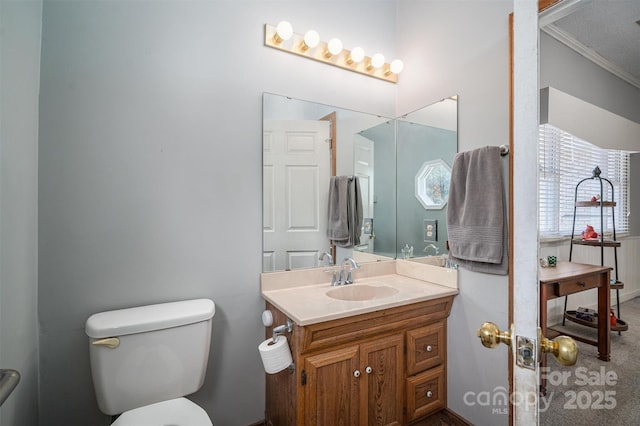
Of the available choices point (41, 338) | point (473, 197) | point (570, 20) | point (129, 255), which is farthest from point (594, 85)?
point (41, 338)

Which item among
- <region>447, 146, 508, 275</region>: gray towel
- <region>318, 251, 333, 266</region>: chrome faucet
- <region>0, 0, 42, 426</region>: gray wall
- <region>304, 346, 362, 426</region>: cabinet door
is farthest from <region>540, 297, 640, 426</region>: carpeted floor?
<region>0, 0, 42, 426</region>: gray wall

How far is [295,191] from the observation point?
5.49 feet

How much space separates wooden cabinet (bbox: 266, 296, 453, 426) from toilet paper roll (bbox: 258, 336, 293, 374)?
0.13ft

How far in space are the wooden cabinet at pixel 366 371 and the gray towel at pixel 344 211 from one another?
577mm

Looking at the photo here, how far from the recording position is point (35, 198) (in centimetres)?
112

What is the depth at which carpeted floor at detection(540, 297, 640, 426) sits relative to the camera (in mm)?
635

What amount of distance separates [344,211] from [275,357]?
3.10ft

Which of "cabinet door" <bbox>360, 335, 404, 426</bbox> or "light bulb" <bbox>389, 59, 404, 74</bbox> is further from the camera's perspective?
"light bulb" <bbox>389, 59, 404, 74</bbox>

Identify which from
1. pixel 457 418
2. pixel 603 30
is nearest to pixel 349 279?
pixel 457 418

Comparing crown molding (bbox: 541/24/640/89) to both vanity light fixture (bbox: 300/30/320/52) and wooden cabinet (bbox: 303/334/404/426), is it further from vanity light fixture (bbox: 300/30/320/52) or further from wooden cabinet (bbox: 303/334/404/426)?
wooden cabinet (bbox: 303/334/404/426)

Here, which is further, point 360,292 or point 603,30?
point 360,292

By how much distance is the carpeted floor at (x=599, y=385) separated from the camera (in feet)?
2.08

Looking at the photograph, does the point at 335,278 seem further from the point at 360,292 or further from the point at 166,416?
the point at 166,416

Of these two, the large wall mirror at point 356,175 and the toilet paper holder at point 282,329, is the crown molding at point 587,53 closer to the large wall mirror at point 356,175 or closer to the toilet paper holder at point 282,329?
the large wall mirror at point 356,175
